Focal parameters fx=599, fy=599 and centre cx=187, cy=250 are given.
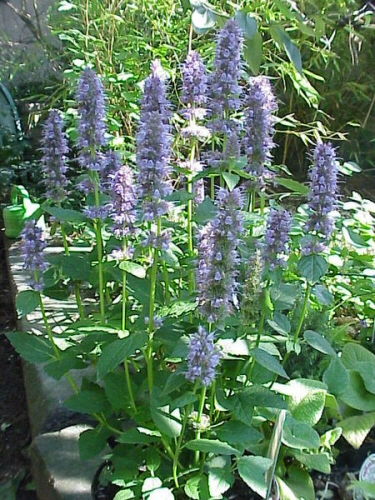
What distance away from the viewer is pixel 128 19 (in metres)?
2.77

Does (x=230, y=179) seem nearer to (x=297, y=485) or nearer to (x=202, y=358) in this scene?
(x=202, y=358)

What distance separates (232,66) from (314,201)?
12.5 inches

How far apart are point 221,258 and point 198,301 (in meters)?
0.12

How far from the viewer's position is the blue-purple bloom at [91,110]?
1076mm

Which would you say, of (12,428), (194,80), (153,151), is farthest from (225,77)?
(12,428)

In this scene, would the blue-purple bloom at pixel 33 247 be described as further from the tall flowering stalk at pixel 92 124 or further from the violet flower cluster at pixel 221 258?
the violet flower cluster at pixel 221 258

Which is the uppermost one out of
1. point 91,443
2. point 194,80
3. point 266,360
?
point 194,80

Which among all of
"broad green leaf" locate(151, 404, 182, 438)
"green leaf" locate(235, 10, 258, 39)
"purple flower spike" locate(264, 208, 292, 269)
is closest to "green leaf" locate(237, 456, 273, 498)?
"broad green leaf" locate(151, 404, 182, 438)

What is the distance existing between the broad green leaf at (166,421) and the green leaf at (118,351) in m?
0.12

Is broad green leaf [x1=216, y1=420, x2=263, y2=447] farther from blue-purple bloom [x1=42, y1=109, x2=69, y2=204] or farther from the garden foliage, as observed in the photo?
blue-purple bloom [x1=42, y1=109, x2=69, y2=204]

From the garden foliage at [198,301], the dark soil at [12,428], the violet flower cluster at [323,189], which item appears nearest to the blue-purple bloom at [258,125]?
the garden foliage at [198,301]

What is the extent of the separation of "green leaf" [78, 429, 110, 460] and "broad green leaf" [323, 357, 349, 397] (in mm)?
536

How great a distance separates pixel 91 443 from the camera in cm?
127

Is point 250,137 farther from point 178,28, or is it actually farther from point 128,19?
point 128,19
